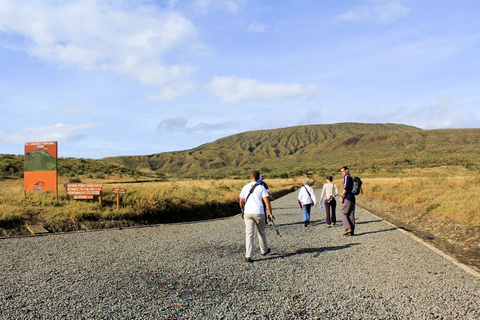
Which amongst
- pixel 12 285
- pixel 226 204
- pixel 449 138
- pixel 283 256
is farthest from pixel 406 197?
pixel 449 138

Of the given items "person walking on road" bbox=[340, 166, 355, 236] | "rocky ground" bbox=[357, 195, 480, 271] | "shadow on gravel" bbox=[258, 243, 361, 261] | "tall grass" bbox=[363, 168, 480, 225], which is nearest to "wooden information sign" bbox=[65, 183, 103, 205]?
"shadow on gravel" bbox=[258, 243, 361, 261]

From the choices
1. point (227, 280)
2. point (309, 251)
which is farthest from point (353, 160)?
point (227, 280)

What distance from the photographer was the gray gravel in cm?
478

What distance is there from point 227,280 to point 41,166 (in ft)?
39.6

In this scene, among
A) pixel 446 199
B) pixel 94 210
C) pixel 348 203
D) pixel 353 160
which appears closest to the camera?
pixel 348 203

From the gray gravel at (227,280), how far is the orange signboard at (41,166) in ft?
16.4

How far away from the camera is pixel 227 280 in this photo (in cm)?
622

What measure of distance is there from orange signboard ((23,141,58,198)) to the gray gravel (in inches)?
196

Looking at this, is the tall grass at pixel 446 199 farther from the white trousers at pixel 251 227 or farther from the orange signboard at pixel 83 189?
the orange signboard at pixel 83 189

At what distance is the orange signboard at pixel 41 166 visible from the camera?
1484cm

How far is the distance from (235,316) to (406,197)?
17.5m

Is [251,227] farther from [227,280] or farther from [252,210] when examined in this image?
[227,280]

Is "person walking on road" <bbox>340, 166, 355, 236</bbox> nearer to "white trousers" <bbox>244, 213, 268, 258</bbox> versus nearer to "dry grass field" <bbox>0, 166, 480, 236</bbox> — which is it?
"dry grass field" <bbox>0, 166, 480, 236</bbox>

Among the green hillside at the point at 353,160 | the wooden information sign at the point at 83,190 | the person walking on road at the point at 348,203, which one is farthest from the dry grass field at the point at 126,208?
the green hillside at the point at 353,160
